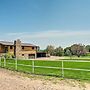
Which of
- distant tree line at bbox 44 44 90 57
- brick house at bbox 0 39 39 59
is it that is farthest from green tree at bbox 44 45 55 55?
brick house at bbox 0 39 39 59

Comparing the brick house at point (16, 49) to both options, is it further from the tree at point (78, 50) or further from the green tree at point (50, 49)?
the tree at point (78, 50)

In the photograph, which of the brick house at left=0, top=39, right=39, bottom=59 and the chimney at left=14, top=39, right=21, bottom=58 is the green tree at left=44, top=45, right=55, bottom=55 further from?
the chimney at left=14, top=39, right=21, bottom=58

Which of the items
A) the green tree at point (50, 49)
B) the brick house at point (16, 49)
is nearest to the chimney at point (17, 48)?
the brick house at point (16, 49)

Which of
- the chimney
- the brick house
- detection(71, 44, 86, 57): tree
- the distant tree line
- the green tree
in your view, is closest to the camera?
the brick house

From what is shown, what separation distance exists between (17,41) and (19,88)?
183 feet

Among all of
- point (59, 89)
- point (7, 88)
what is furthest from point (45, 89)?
point (7, 88)

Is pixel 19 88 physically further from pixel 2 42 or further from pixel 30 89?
pixel 2 42

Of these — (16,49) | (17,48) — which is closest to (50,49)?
(17,48)

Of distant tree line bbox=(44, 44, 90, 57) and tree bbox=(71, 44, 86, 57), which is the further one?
tree bbox=(71, 44, 86, 57)

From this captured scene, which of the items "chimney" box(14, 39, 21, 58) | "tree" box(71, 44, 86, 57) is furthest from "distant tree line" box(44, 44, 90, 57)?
"chimney" box(14, 39, 21, 58)

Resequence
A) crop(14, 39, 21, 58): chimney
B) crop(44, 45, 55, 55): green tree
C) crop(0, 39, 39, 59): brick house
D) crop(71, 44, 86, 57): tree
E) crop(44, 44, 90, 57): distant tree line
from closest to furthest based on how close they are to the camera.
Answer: crop(0, 39, 39, 59): brick house < crop(14, 39, 21, 58): chimney < crop(44, 44, 90, 57): distant tree line < crop(44, 45, 55, 55): green tree < crop(71, 44, 86, 57): tree

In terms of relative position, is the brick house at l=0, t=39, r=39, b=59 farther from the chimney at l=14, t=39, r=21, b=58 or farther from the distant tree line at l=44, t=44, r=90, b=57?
the distant tree line at l=44, t=44, r=90, b=57

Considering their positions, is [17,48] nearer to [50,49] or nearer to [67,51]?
[67,51]

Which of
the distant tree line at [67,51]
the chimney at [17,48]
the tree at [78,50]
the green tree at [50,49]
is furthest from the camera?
the tree at [78,50]
